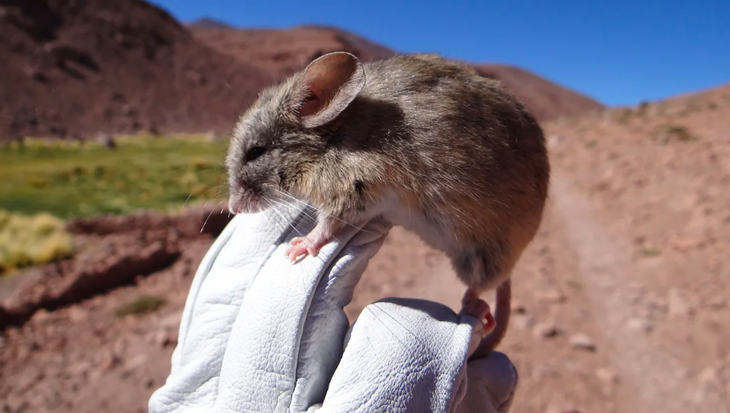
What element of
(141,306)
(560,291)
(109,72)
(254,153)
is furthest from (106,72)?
(254,153)

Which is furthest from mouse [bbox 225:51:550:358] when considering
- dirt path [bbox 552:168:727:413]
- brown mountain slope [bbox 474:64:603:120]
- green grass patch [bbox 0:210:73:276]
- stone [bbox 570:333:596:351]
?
brown mountain slope [bbox 474:64:603:120]

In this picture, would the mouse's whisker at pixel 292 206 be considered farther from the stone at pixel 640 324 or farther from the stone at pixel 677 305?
the stone at pixel 677 305

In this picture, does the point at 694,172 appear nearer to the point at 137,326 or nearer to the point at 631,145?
the point at 631,145

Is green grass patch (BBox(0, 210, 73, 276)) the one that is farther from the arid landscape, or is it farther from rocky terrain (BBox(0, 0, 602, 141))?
rocky terrain (BBox(0, 0, 602, 141))

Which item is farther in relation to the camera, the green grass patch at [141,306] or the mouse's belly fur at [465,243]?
the green grass patch at [141,306]

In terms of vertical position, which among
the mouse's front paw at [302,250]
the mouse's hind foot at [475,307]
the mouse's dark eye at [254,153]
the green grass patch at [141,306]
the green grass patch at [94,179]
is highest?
the mouse's dark eye at [254,153]

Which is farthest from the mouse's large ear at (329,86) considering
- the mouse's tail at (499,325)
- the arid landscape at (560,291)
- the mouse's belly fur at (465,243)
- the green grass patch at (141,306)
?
the green grass patch at (141,306)
